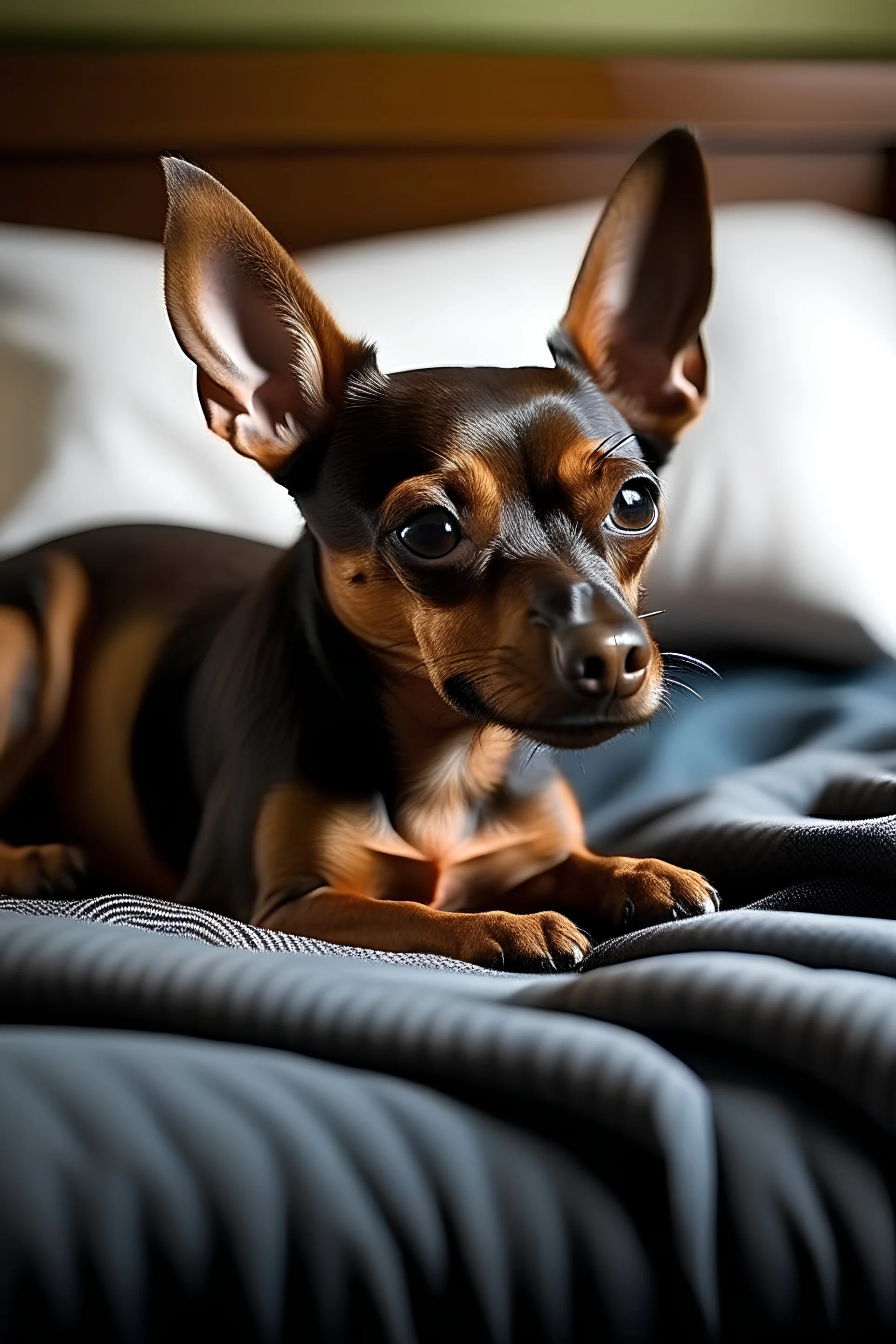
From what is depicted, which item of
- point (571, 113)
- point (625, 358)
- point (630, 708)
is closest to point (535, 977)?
point (630, 708)

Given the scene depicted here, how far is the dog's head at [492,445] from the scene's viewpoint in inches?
32.8

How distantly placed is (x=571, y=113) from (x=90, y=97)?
699 millimetres

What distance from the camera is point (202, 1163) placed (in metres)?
0.55

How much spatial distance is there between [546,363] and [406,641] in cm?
56

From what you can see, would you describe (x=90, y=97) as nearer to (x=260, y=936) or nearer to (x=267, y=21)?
(x=267, y=21)

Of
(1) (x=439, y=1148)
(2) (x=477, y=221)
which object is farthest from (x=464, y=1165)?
(2) (x=477, y=221)

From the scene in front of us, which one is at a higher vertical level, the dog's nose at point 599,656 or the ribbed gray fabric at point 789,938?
the dog's nose at point 599,656

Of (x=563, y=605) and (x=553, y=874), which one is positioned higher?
(x=563, y=605)

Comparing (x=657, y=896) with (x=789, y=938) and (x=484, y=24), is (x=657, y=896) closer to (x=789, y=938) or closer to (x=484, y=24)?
(x=789, y=938)

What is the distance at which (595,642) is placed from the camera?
0.79m

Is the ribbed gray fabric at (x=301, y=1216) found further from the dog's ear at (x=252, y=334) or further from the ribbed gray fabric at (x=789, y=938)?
the dog's ear at (x=252, y=334)

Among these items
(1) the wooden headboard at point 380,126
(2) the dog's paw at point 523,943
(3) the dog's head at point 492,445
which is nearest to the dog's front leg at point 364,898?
(2) the dog's paw at point 523,943

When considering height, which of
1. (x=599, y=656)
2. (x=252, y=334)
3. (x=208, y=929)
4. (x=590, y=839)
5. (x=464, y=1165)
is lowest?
(x=590, y=839)

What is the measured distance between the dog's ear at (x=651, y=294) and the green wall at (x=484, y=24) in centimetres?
115
